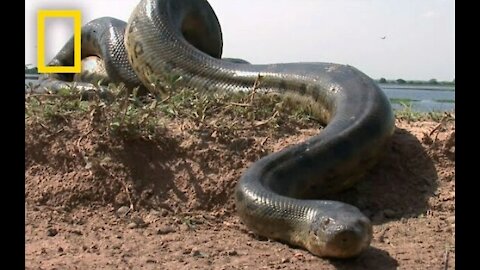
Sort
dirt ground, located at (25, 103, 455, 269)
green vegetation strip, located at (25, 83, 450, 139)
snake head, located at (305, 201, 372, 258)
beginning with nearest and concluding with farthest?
snake head, located at (305, 201, 372, 258), dirt ground, located at (25, 103, 455, 269), green vegetation strip, located at (25, 83, 450, 139)

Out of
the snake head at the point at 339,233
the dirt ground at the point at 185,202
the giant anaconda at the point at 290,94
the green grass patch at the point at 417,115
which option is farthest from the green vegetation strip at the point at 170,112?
the snake head at the point at 339,233

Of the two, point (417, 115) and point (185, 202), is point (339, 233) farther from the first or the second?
point (417, 115)

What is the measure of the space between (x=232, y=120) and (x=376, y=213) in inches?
65.4

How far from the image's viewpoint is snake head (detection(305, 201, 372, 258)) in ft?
13.1

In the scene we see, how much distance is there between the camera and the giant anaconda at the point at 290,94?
14.4 ft

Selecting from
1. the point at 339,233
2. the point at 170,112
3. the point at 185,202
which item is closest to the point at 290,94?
the point at 170,112

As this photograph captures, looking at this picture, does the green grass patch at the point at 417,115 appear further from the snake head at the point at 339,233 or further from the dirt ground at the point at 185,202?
the snake head at the point at 339,233

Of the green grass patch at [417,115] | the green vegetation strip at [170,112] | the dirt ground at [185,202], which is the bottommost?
the dirt ground at [185,202]

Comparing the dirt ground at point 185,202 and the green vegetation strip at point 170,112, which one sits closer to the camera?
the dirt ground at point 185,202

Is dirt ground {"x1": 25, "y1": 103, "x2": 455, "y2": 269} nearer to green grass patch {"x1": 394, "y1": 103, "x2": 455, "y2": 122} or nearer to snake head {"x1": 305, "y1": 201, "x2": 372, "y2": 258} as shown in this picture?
snake head {"x1": 305, "y1": 201, "x2": 372, "y2": 258}

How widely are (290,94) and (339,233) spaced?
3188mm

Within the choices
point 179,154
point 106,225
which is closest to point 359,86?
point 179,154

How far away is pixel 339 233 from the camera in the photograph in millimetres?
4008

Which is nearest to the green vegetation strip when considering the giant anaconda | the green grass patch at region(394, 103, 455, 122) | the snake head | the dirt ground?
the dirt ground
